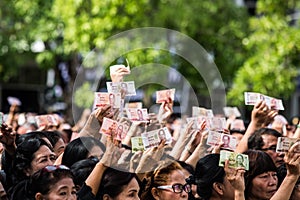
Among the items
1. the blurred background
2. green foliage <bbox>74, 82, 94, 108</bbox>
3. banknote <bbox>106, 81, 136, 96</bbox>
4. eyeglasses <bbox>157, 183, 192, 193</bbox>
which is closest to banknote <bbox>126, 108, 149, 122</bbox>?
banknote <bbox>106, 81, 136, 96</bbox>

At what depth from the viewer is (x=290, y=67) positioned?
48.2ft

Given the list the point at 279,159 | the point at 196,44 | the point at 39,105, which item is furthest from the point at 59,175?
the point at 39,105

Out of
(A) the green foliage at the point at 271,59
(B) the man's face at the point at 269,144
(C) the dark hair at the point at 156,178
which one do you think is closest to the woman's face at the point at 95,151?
(C) the dark hair at the point at 156,178

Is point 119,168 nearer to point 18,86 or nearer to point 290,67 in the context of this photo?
point 290,67

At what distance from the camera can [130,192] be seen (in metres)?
5.40

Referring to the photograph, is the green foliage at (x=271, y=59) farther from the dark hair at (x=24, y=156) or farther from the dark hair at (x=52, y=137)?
the dark hair at (x=24, y=156)

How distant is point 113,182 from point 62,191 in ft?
1.56

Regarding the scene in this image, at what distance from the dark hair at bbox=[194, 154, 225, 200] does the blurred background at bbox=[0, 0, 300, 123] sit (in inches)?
272

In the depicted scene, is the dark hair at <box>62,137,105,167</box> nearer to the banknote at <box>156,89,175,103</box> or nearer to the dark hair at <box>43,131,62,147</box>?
the dark hair at <box>43,131,62,147</box>

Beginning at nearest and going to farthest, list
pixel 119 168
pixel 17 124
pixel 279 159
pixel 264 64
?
1. pixel 119 168
2. pixel 279 159
3. pixel 17 124
4. pixel 264 64

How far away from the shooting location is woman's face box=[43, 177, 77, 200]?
4.98 m

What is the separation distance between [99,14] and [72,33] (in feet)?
2.14

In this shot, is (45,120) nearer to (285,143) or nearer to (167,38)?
(285,143)

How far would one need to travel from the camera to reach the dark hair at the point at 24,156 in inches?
241
